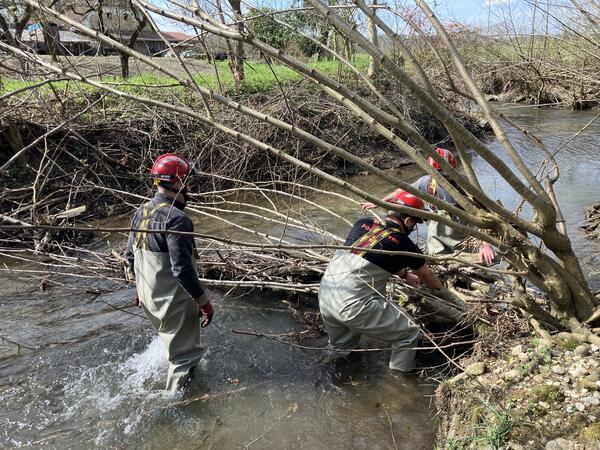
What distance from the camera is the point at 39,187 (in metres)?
7.69

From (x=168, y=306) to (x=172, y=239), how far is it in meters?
0.59

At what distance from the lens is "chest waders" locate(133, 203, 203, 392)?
3609mm

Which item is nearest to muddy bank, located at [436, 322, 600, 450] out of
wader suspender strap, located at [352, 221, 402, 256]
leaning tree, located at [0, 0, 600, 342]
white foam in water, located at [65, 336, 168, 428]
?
leaning tree, located at [0, 0, 600, 342]

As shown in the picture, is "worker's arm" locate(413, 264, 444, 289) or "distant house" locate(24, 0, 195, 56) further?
"worker's arm" locate(413, 264, 444, 289)

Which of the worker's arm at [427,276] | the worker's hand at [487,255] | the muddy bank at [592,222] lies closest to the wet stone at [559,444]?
the worker's arm at [427,276]

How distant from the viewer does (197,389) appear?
385 centimetres

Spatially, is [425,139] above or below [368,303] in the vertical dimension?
above

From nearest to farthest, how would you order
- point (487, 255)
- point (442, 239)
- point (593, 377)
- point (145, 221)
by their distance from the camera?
point (593, 377) < point (145, 221) < point (487, 255) < point (442, 239)

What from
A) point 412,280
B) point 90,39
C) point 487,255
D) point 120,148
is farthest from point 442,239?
point 120,148

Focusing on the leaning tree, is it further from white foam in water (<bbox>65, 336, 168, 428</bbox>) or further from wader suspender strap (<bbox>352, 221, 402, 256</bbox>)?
white foam in water (<bbox>65, 336, 168, 428</bbox>)

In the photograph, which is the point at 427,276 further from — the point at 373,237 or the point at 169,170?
the point at 169,170

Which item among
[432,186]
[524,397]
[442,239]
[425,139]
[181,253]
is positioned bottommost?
[524,397]

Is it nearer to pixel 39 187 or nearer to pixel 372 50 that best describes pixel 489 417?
pixel 372 50

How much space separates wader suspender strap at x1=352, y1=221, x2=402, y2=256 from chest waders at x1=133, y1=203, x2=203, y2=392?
1434mm
